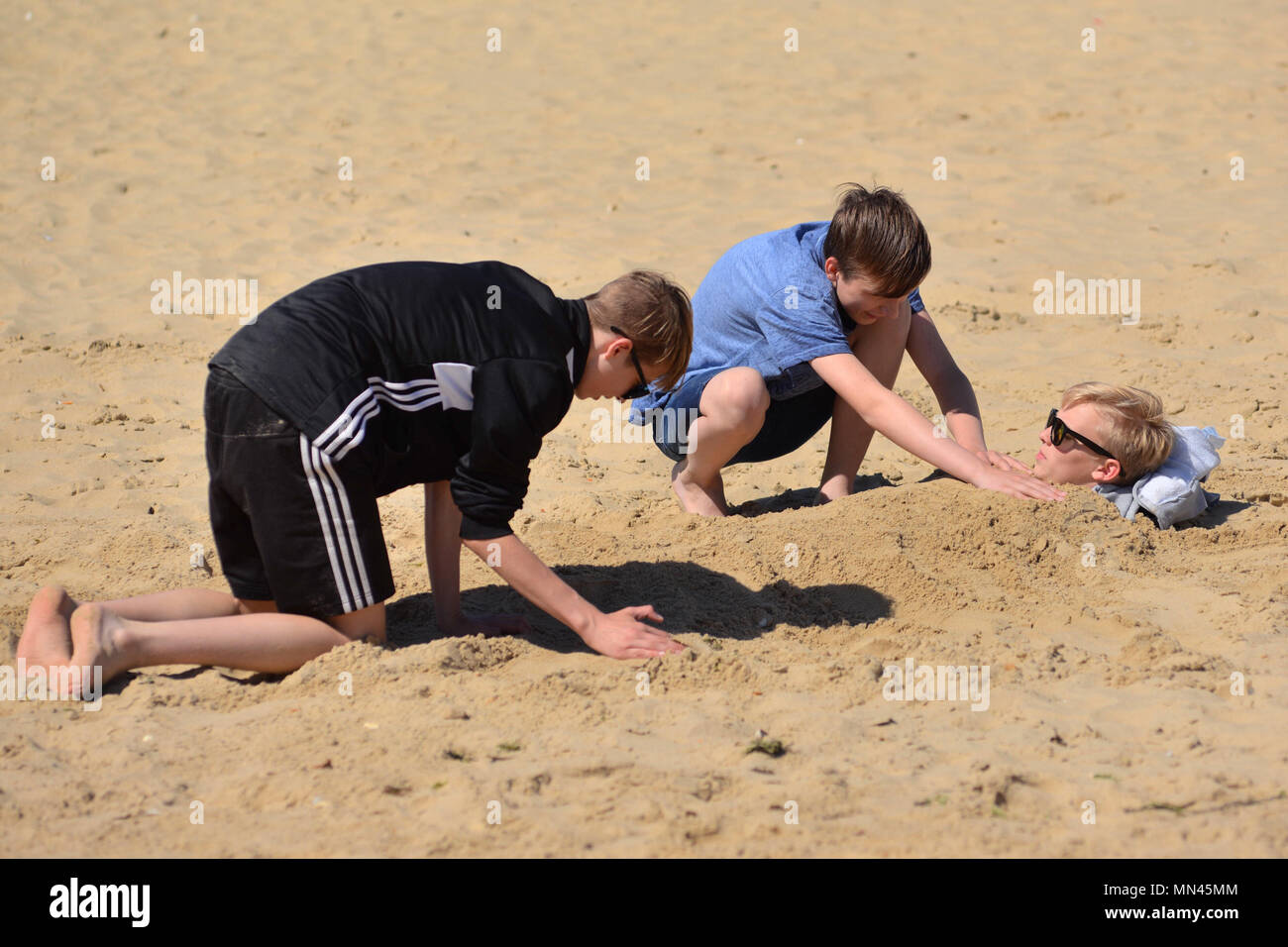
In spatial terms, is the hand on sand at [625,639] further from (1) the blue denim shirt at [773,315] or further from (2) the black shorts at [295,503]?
(1) the blue denim shirt at [773,315]

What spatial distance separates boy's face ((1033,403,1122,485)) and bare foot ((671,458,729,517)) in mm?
1058

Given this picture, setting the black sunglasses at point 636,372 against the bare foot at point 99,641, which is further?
the black sunglasses at point 636,372

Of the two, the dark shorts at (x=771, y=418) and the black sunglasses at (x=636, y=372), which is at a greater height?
the black sunglasses at (x=636, y=372)

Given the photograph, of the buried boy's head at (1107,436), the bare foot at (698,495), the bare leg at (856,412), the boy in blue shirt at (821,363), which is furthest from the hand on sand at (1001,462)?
the bare foot at (698,495)

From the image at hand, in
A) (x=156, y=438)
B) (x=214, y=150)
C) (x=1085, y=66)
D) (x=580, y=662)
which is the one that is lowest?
(x=580, y=662)

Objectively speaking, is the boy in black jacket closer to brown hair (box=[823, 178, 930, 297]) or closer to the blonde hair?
brown hair (box=[823, 178, 930, 297])

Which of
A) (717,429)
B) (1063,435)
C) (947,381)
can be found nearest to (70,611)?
(717,429)

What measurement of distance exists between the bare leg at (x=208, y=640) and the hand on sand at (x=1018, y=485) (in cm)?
179

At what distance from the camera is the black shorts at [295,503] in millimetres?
2617

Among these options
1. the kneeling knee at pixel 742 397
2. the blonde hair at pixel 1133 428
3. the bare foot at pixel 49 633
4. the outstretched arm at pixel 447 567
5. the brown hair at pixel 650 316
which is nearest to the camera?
the bare foot at pixel 49 633
